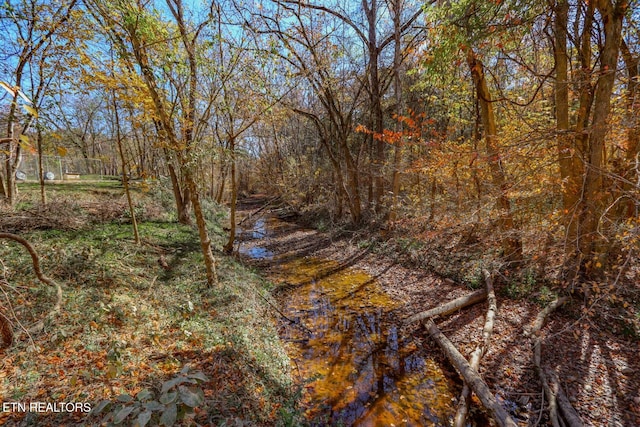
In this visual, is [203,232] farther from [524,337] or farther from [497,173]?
[497,173]

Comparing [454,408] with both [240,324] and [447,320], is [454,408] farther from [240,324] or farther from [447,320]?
[240,324]

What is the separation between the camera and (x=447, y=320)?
248 inches

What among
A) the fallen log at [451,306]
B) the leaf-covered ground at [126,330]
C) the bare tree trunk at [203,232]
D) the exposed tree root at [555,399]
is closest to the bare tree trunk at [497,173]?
the fallen log at [451,306]

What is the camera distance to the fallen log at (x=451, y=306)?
6293 mm

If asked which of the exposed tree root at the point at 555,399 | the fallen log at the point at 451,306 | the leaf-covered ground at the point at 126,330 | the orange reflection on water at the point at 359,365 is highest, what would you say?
the leaf-covered ground at the point at 126,330

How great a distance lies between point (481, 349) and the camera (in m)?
4.91

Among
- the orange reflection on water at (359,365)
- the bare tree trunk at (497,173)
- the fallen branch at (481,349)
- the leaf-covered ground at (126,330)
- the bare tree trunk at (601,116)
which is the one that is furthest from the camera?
the bare tree trunk at (497,173)

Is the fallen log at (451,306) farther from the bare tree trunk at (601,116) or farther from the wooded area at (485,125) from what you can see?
the bare tree trunk at (601,116)

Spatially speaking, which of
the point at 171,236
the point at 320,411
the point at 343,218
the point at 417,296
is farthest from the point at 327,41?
the point at 320,411

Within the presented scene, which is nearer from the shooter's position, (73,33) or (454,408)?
(454,408)

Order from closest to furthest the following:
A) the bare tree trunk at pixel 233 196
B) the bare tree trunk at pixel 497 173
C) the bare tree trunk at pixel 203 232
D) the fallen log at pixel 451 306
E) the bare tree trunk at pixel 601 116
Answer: the bare tree trunk at pixel 601 116 < the bare tree trunk at pixel 203 232 < the fallen log at pixel 451 306 < the bare tree trunk at pixel 497 173 < the bare tree trunk at pixel 233 196

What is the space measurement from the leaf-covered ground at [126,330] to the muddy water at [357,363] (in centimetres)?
59

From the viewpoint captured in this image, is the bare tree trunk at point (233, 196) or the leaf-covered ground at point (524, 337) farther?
the bare tree trunk at point (233, 196)

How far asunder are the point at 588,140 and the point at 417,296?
4977 millimetres
